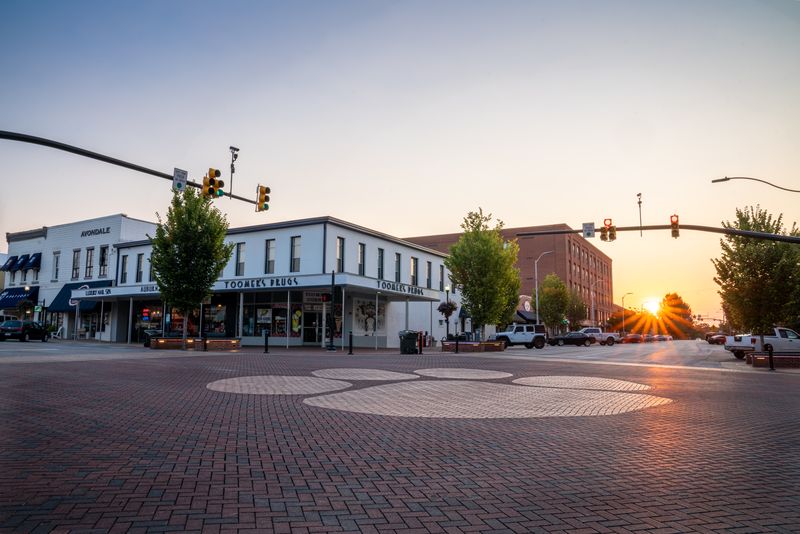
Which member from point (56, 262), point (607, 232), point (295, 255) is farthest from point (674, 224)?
point (56, 262)

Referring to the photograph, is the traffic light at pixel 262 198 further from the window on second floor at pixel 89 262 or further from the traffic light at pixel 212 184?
the window on second floor at pixel 89 262

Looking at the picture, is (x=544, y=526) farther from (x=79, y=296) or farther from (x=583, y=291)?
(x=583, y=291)

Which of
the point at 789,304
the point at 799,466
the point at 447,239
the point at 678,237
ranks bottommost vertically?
the point at 799,466

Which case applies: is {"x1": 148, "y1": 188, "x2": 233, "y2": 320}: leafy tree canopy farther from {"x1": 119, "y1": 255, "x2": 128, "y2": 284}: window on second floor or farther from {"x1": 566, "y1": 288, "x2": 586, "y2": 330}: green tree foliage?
{"x1": 566, "y1": 288, "x2": 586, "y2": 330}: green tree foliage

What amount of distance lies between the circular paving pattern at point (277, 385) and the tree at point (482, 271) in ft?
83.4

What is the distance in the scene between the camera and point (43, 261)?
50.0 meters

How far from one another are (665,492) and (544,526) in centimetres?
161

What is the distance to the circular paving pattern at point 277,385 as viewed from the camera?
1113cm

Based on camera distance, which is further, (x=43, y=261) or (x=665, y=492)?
(x=43, y=261)

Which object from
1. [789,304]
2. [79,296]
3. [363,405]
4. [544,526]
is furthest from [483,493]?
[79,296]

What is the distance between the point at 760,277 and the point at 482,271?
1673 centimetres

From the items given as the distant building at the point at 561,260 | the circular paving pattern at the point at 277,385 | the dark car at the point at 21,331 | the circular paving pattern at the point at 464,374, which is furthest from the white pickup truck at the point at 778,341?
the dark car at the point at 21,331

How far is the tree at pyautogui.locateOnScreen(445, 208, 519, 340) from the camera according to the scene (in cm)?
3784

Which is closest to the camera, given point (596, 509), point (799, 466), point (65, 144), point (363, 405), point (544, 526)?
point (544, 526)
